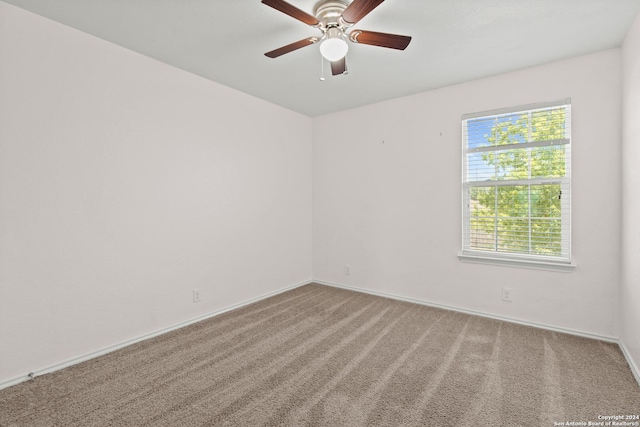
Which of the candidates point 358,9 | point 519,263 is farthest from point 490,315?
point 358,9

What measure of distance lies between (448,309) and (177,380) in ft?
9.23

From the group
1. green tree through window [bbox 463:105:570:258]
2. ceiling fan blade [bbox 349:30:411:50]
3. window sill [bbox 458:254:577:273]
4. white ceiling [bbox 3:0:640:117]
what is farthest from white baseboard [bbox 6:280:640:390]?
ceiling fan blade [bbox 349:30:411:50]

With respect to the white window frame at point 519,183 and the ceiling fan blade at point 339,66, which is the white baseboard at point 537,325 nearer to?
the white window frame at point 519,183

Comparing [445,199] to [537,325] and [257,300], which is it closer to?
[537,325]

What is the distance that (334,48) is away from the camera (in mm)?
1966

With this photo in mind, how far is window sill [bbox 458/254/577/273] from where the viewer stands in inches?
110

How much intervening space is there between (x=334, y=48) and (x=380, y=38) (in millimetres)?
333

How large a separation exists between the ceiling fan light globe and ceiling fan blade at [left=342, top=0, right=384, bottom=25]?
0.13 m

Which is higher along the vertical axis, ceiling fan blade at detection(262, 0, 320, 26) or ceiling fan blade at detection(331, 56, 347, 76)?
ceiling fan blade at detection(262, 0, 320, 26)

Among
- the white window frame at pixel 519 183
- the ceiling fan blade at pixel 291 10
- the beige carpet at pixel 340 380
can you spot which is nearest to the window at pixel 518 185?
the white window frame at pixel 519 183

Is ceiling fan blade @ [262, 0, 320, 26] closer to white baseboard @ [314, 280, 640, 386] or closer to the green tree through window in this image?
the green tree through window

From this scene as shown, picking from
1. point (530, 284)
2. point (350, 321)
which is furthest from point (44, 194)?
point (530, 284)

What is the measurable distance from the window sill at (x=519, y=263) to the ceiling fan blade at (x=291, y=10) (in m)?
2.76

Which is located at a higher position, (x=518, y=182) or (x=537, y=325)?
(x=518, y=182)
